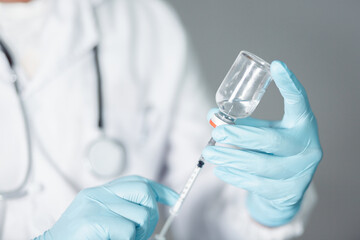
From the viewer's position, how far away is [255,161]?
753 millimetres

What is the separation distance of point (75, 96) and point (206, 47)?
2.06ft

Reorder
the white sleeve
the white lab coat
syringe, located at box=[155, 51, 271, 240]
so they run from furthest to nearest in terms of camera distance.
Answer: the white sleeve → the white lab coat → syringe, located at box=[155, 51, 271, 240]

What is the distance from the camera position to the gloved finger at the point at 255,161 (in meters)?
0.74

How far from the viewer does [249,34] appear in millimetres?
1387

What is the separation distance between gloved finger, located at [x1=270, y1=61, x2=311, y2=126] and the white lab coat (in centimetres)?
33

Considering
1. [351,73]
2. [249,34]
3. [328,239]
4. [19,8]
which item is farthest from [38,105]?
[328,239]

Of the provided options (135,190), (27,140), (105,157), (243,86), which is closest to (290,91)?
(243,86)

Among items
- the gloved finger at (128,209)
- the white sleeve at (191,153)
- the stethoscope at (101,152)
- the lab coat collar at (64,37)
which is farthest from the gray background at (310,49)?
the gloved finger at (128,209)

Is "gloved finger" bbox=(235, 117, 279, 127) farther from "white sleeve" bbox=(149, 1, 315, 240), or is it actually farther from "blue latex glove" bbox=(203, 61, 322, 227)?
"white sleeve" bbox=(149, 1, 315, 240)

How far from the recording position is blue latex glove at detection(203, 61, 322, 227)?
0.73 meters

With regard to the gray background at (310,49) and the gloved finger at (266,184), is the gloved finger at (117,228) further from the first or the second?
the gray background at (310,49)

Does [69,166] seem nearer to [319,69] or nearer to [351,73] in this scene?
[319,69]

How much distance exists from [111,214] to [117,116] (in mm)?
389

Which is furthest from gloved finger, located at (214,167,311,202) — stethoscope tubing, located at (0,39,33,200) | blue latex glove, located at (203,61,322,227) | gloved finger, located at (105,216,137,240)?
stethoscope tubing, located at (0,39,33,200)
